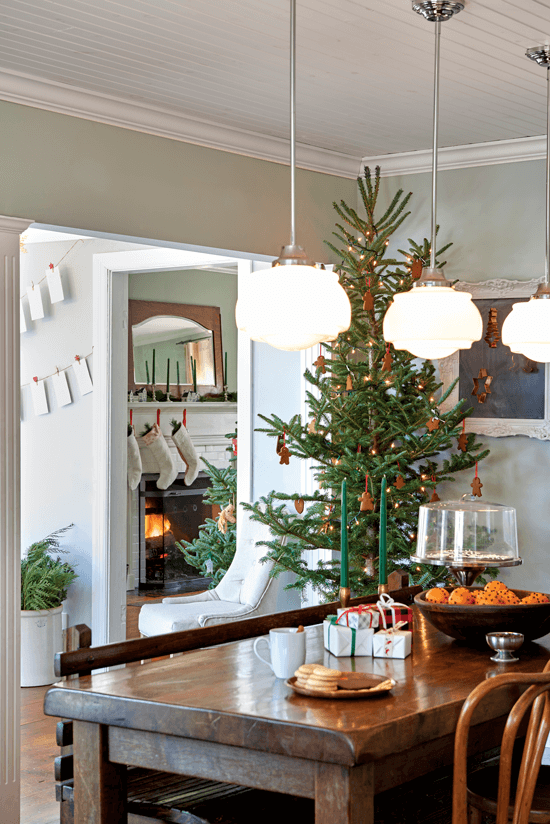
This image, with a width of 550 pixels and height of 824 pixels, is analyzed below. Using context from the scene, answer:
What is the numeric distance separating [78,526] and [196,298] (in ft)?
9.71

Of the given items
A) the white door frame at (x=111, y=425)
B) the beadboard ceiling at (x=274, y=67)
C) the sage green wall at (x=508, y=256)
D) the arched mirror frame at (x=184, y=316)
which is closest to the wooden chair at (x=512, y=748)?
the beadboard ceiling at (x=274, y=67)

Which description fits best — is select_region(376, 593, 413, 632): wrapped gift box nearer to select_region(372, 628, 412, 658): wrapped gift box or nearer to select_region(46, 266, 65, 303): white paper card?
select_region(372, 628, 412, 658): wrapped gift box

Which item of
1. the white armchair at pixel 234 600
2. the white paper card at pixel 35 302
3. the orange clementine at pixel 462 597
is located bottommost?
the white armchair at pixel 234 600

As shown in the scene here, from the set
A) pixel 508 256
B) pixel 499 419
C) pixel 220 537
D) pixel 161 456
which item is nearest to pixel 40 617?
pixel 220 537

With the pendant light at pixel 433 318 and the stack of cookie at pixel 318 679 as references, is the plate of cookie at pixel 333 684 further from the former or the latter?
the pendant light at pixel 433 318

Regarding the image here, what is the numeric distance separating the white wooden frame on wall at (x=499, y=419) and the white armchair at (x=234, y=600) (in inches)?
49.9

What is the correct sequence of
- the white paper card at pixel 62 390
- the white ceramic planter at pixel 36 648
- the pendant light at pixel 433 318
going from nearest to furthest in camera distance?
the pendant light at pixel 433 318
the white ceramic planter at pixel 36 648
the white paper card at pixel 62 390

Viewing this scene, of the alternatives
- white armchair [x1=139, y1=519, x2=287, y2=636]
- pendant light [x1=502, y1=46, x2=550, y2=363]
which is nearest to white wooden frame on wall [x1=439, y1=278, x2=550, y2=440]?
white armchair [x1=139, y1=519, x2=287, y2=636]

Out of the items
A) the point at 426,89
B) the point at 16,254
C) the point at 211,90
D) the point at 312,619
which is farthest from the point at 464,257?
the point at 312,619

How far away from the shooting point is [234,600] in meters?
5.52

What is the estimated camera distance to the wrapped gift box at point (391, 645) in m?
2.33

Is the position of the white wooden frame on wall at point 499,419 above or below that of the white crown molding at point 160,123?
below

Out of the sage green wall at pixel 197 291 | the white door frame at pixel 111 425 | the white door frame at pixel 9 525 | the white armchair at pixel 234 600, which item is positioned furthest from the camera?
the sage green wall at pixel 197 291

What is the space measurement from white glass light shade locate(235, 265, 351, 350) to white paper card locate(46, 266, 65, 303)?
14.3 feet
